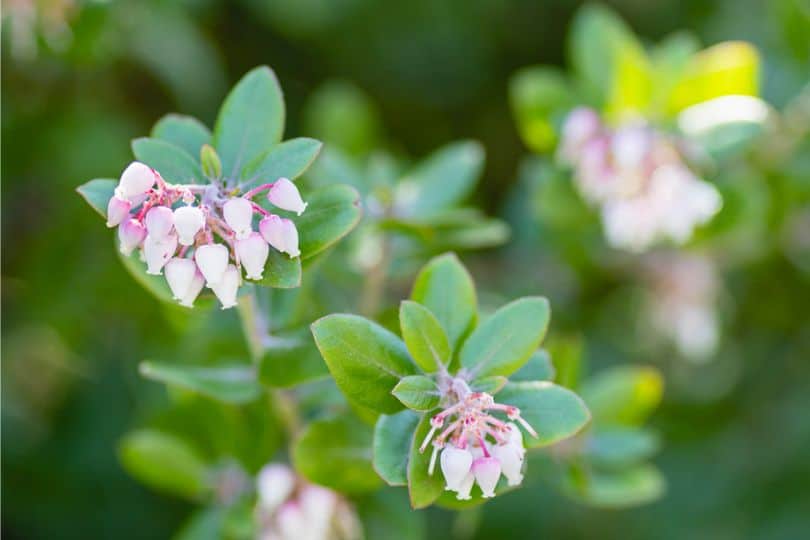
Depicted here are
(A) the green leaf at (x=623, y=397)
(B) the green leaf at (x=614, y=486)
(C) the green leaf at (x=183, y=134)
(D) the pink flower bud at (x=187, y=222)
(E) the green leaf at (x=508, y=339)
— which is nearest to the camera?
(D) the pink flower bud at (x=187, y=222)

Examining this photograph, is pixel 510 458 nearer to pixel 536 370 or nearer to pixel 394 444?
pixel 394 444

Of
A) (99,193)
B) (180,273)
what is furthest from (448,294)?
(99,193)

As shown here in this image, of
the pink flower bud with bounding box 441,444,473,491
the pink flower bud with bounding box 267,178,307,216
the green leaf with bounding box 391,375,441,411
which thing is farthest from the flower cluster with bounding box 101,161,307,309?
the pink flower bud with bounding box 441,444,473,491

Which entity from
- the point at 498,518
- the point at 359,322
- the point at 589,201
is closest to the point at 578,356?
the point at 589,201

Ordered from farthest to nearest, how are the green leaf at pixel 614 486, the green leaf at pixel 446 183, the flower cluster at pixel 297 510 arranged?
the green leaf at pixel 446 183 < the green leaf at pixel 614 486 < the flower cluster at pixel 297 510

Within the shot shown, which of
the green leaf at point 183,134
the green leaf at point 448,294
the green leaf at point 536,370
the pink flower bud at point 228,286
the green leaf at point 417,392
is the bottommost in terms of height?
the green leaf at point 417,392

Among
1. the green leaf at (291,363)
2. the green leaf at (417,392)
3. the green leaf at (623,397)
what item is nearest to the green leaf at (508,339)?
the green leaf at (417,392)

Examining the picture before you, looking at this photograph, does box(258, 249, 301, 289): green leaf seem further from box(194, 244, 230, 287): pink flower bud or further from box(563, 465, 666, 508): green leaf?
box(563, 465, 666, 508): green leaf

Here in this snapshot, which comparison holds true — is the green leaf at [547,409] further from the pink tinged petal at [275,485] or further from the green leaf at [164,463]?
the green leaf at [164,463]
